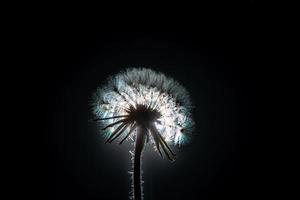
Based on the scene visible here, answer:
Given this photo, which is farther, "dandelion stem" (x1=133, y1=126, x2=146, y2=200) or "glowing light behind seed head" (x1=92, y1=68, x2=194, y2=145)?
"glowing light behind seed head" (x1=92, y1=68, x2=194, y2=145)

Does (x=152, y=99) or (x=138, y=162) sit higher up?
(x=152, y=99)

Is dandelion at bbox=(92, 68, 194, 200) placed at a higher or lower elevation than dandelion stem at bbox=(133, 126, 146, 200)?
higher

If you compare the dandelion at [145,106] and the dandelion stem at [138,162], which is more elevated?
the dandelion at [145,106]

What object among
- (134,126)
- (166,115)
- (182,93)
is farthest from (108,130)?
(182,93)

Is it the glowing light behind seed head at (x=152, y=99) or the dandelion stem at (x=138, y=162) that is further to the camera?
the glowing light behind seed head at (x=152, y=99)
